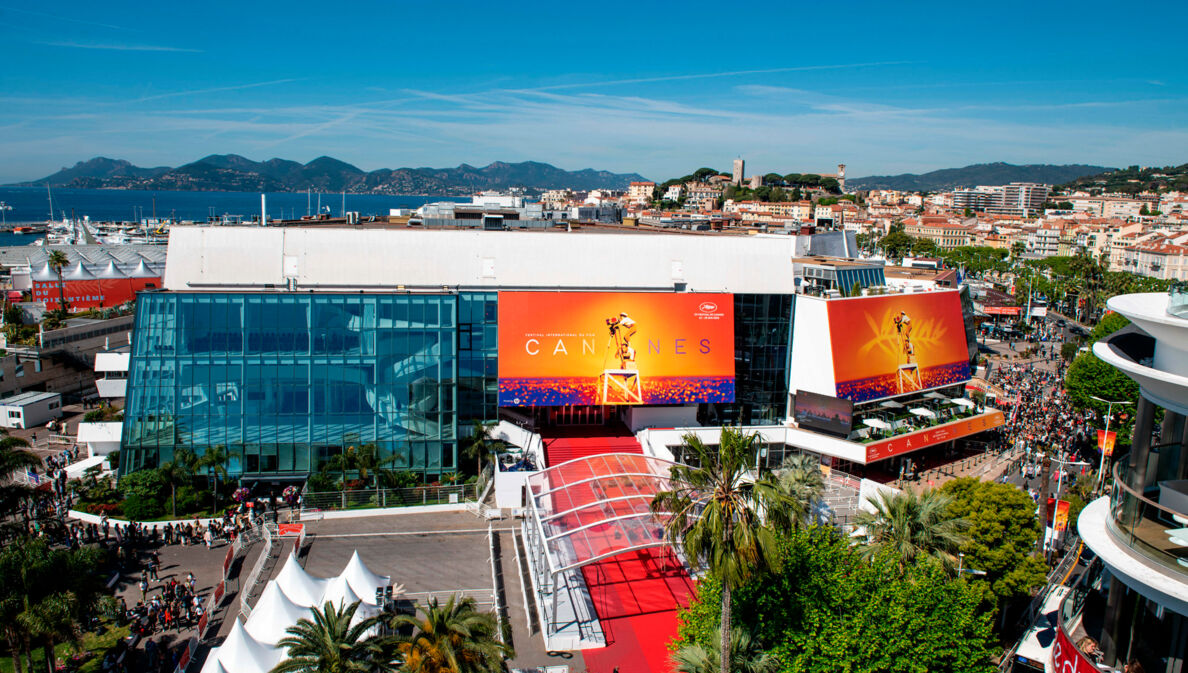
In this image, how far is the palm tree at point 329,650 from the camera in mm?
17562

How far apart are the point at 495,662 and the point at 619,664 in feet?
25.4

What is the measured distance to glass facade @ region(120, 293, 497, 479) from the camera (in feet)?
122

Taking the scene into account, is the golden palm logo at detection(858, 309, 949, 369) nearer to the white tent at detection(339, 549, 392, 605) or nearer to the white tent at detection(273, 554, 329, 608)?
the white tent at detection(339, 549, 392, 605)

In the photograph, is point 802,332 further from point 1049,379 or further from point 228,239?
point 1049,379

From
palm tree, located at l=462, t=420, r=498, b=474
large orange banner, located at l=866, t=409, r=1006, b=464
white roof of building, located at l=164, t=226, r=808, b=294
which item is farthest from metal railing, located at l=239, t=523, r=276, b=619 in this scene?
large orange banner, located at l=866, t=409, r=1006, b=464

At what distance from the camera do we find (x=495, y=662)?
18156mm

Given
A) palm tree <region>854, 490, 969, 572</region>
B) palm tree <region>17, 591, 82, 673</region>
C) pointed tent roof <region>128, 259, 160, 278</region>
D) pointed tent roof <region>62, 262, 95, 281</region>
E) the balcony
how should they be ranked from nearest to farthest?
1. the balcony
2. palm tree <region>17, 591, 82, 673</region>
3. palm tree <region>854, 490, 969, 572</region>
4. pointed tent roof <region>62, 262, 95, 281</region>
5. pointed tent roof <region>128, 259, 160, 278</region>

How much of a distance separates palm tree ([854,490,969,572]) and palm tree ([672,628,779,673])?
6716 millimetres

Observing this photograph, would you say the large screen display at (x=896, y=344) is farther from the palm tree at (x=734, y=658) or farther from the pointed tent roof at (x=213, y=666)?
the pointed tent roof at (x=213, y=666)

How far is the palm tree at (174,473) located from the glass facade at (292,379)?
1636mm

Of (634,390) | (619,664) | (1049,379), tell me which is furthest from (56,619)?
(1049,379)

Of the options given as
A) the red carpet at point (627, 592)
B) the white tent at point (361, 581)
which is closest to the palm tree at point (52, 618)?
the white tent at point (361, 581)

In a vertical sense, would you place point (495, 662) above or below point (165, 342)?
below

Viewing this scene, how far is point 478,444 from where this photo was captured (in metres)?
37.7
